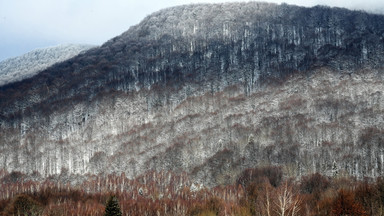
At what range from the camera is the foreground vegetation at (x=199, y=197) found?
65125mm

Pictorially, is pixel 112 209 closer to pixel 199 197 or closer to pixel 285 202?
pixel 285 202

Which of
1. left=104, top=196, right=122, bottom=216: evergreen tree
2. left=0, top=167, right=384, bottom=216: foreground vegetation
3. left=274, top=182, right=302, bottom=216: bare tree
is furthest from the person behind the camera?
left=0, top=167, right=384, bottom=216: foreground vegetation

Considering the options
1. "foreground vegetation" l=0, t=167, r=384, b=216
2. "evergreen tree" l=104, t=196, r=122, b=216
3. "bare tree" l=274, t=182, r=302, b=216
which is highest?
"bare tree" l=274, t=182, r=302, b=216

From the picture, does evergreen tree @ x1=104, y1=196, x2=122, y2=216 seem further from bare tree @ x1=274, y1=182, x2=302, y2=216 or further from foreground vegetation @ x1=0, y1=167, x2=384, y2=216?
bare tree @ x1=274, y1=182, x2=302, y2=216

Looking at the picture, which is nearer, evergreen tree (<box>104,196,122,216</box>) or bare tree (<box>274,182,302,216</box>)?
bare tree (<box>274,182,302,216</box>)

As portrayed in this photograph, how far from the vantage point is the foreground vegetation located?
65125mm

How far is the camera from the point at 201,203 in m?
87.8

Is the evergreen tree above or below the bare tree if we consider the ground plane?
below

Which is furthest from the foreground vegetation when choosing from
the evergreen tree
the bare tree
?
→ the evergreen tree

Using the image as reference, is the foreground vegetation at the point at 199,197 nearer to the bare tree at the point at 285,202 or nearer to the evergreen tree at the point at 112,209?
the bare tree at the point at 285,202

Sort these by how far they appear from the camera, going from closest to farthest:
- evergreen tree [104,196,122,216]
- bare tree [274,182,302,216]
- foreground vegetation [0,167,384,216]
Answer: bare tree [274,182,302,216]
evergreen tree [104,196,122,216]
foreground vegetation [0,167,384,216]

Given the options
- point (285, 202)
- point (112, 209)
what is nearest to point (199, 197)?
point (112, 209)

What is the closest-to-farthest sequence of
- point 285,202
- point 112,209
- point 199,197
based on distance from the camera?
point 285,202
point 112,209
point 199,197

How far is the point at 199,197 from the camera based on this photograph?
98.1 m
